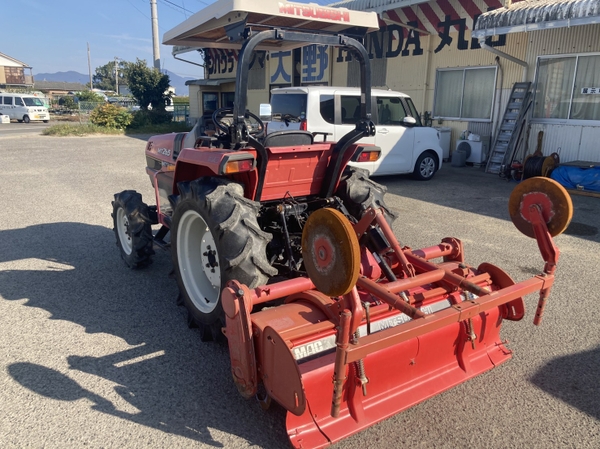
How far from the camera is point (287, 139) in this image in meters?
3.41

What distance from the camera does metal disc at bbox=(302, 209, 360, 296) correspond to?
193 centimetres

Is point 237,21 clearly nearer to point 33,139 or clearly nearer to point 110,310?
point 110,310

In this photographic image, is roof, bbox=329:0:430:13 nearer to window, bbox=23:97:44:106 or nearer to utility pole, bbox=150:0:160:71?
utility pole, bbox=150:0:160:71

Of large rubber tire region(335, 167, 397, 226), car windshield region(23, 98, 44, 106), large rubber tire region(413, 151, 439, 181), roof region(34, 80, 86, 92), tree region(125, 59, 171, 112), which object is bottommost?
large rubber tire region(413, 151, 439, 181)

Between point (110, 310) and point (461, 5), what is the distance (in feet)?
37.4

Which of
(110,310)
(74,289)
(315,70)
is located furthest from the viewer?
(315,70)

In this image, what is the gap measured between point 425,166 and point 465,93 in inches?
139

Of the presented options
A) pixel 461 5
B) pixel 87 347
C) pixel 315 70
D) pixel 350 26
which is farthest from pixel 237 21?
pixel 315 70

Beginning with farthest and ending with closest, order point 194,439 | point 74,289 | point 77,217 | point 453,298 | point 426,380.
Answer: point 77,217, point 74,289, point 453,298, point 426,380, point 194,439

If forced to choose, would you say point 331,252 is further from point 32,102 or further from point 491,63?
point 32,102

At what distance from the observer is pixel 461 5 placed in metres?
11.6

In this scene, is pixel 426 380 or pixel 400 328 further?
pixel 426 380

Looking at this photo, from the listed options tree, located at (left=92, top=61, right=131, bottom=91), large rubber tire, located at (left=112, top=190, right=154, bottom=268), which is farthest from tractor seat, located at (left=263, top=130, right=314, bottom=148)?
tree, located at (left=92, top=61, right=131, bottom=91)

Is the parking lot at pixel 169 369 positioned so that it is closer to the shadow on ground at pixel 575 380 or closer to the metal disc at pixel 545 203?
the shadow on ground at pixel 575 380
